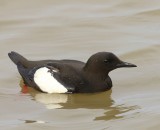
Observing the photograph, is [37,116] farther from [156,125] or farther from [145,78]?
[145,78]

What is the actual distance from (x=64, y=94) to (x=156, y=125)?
1992 millimetres

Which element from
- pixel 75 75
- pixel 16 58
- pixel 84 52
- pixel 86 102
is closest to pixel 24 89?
pixel 16 58

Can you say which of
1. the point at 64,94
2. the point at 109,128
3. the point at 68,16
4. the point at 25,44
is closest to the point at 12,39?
the point at 25,44

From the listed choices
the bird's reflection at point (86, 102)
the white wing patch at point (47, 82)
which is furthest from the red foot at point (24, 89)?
the white wing patch at point (47, 82)

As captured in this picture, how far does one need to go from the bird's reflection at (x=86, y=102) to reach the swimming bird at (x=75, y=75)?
0.24ft

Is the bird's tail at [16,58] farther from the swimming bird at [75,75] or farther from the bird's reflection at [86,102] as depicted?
the bird's reflection at [86,102]

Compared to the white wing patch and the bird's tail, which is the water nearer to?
the white wing patch

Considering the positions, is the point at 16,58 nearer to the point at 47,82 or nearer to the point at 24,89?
the point at 24,89

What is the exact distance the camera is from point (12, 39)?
1131cm

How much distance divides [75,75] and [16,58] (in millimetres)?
1127

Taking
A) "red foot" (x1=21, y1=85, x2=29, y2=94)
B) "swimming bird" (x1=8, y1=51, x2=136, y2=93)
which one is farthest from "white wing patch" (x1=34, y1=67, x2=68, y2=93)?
"red foot" (x1=21, y1=85, x2=29, y2=94)

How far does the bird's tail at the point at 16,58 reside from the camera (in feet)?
31.8

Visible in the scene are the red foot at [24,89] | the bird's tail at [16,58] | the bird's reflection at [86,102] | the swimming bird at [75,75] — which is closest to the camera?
the bird's reflection at [86,102]

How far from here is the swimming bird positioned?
9133 millimetres
